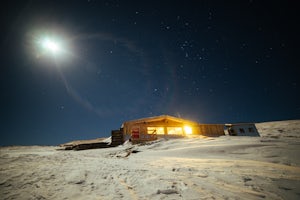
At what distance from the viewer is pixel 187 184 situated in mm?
3076

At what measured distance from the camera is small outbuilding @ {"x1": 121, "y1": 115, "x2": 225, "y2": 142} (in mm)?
19266

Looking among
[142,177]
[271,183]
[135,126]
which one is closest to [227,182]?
[271,183]

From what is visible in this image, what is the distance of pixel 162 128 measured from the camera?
23.4m

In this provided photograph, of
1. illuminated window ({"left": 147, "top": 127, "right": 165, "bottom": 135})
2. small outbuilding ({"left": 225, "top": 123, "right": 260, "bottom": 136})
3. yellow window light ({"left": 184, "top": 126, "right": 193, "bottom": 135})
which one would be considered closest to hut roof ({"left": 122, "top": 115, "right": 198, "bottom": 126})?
yellow window light ({"left": 184, "top": 126, "right": 193, "bottom": 135})

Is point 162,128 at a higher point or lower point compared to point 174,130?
higher

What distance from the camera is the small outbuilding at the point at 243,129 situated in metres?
27.3

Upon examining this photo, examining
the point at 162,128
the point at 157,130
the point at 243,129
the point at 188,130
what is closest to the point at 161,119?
the point at 162,128

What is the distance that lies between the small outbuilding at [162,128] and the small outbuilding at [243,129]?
333 centimetres

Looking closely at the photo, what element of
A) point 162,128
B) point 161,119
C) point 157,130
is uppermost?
point 161,119

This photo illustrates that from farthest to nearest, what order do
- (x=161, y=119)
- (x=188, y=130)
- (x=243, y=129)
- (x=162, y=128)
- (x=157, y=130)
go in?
(x=243, y=129) < (x=188, y=130) < (x=162, y=128) < (x=161, y=119) < (x=157, y=130)

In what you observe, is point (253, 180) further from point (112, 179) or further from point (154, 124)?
point (154, 124)

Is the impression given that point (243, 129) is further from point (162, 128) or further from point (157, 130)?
point (157, 130)

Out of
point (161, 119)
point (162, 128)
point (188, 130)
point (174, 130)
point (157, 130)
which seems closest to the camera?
point (157, 130)

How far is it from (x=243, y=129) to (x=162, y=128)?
1636cm
